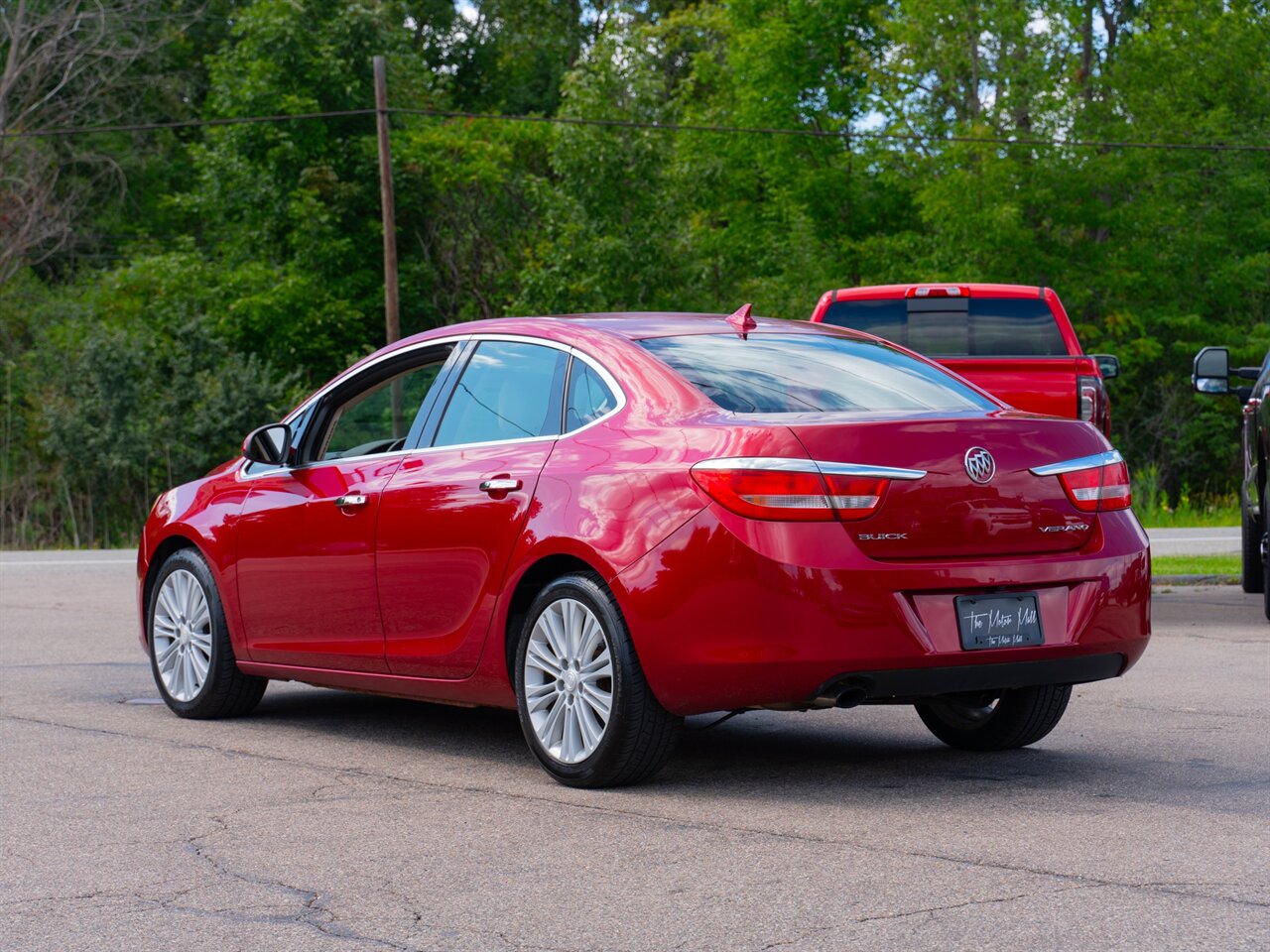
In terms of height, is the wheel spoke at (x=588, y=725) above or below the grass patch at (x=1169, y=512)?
above

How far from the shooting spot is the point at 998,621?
19.2 feet

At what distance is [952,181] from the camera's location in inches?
1330

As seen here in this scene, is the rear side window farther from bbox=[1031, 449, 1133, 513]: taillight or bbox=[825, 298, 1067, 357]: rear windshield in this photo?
bbox=[825, 298, 1067, 357]: rear windshield

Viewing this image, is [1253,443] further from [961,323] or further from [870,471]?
[870,471]

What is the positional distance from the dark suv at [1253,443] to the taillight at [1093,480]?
5199mm

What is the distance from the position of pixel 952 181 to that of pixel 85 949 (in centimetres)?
3122

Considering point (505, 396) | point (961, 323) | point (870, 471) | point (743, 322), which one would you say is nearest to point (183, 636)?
point (505, 396)

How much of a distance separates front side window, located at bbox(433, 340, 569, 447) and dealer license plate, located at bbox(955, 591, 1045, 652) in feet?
5.44

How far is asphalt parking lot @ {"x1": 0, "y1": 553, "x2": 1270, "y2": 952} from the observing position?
431cm

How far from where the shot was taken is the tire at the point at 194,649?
8047mm

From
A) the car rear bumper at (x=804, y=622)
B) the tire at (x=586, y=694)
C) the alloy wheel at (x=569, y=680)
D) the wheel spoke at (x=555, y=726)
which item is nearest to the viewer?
the car rear bumper at (x=804, y=622)

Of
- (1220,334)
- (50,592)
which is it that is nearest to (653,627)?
(50,592)

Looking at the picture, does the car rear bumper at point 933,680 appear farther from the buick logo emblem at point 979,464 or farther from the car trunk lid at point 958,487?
the buick logo emblem at point 979,464

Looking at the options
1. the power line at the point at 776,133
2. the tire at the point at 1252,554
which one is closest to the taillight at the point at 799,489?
the tire at the point at 1252,554
